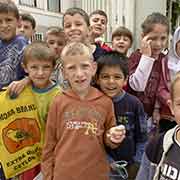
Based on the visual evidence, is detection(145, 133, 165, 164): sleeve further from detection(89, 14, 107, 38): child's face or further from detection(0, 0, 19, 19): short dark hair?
detection(89, 14, 107, 38): child's face

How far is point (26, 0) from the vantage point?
8.74 meters

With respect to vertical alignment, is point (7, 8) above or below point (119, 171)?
above

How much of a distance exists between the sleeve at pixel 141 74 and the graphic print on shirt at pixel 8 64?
0.81 m

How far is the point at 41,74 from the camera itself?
2604 mm

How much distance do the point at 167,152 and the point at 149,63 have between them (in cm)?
114

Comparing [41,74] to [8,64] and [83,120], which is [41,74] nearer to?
[8,64]

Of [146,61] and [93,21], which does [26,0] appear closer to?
[93,21]

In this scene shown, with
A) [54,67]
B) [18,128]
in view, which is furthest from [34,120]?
[54,67]

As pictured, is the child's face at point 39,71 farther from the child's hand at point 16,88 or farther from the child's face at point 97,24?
the child's face at point 97,24

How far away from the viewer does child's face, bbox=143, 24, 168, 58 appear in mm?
3070

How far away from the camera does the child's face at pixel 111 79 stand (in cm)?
261

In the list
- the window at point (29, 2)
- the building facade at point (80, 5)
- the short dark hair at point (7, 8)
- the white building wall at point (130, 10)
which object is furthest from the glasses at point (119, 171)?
the window at point (29, 2)

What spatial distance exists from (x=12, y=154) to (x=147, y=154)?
1019 millimetres

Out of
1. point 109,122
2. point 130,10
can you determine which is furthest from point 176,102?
point 130,10
